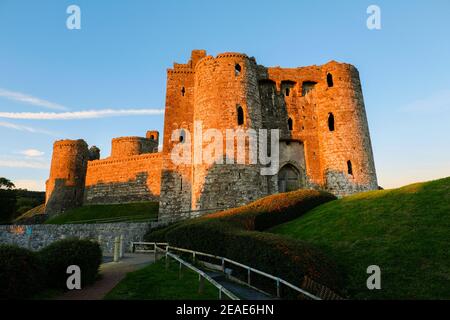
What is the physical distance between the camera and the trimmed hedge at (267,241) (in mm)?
9016

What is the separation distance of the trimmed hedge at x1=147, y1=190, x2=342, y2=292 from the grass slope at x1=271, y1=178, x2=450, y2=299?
0.94 meters

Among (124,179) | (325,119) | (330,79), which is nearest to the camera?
(325,119)

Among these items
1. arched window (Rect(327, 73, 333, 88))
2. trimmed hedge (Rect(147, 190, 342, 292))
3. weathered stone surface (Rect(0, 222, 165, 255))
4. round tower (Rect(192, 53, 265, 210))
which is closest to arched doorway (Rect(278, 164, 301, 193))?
round tower (Rect(192, 53, 265, 210))

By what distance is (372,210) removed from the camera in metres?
14.5

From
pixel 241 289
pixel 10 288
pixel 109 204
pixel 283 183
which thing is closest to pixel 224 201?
pixel 283 183

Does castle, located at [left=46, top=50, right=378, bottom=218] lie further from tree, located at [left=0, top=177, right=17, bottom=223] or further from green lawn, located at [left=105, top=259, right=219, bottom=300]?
tree, located at [left=0, top=177, right=17, bottom=223]

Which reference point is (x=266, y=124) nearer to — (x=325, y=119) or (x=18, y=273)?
(x=325, y=119)

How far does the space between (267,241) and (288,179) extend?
67.7 feet

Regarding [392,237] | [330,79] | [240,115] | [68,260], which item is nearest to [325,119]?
[330,79]

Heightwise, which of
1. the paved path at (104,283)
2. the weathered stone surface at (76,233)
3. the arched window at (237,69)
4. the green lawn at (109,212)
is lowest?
the paved path at (104,283)

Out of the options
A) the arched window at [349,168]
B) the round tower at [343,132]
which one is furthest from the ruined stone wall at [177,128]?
the arched window at [349,168]

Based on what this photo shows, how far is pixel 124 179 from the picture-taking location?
1732 inches

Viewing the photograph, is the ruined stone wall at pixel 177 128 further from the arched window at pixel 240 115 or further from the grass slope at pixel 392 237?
the grass slope at pixel 392 237

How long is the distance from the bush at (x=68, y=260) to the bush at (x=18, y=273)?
0.62 m
